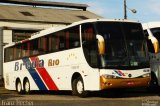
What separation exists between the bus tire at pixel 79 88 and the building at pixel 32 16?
2160 cm

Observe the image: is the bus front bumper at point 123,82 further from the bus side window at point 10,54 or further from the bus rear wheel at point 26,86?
the bus side window at point 10,54

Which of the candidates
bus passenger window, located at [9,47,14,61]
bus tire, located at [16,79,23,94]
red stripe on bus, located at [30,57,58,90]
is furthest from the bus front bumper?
bus passenger window, located at [9,47,14,61]

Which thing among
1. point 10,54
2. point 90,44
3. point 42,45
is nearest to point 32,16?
point 10,54

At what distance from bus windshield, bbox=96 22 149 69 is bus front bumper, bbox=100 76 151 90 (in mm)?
489

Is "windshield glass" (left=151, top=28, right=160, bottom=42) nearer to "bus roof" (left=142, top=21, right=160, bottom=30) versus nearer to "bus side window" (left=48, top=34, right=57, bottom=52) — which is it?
"bus roof" (left=142, top=21, right=160, bottom=30)

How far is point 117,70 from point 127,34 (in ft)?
5.49

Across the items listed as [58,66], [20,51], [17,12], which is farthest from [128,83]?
[17,12]

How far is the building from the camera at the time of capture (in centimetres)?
4256

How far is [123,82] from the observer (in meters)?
17.2

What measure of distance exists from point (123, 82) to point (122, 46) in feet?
4.49

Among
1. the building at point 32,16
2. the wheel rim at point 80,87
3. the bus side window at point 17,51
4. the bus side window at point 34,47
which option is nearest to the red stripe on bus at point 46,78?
the bus side window at point 34,47

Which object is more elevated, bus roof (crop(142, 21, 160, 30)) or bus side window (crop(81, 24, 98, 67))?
bus roof (crop(142, 21, 160, 30))

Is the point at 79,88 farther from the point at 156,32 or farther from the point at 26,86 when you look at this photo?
the point at 26,86

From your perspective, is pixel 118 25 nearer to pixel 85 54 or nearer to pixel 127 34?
pixel 127 34
